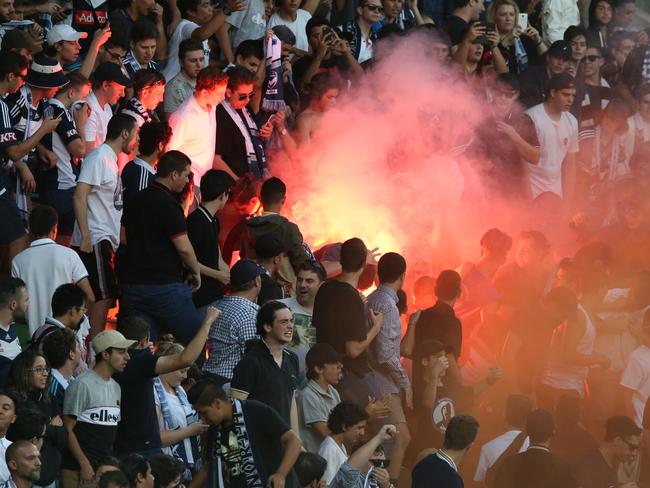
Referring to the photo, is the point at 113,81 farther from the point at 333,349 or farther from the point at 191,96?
the point at 333,349

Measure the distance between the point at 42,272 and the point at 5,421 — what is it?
2039 mm

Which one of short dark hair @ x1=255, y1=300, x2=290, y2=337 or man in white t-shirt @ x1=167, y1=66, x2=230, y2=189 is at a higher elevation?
short dark hair @ x1=255, y1=300, x2=290, y2=337

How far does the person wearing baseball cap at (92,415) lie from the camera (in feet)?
25.9

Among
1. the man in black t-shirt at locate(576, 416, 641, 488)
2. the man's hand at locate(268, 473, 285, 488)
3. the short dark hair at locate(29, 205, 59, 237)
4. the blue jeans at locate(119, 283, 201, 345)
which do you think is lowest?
the man in black t-shirt at locate(576, 416, 641, 488)

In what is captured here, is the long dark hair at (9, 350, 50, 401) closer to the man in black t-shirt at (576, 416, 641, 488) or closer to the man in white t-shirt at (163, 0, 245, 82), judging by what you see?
the man in black t-shirt at (576, 416, 641, 488)

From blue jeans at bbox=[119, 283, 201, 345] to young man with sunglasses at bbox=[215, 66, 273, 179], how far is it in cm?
208

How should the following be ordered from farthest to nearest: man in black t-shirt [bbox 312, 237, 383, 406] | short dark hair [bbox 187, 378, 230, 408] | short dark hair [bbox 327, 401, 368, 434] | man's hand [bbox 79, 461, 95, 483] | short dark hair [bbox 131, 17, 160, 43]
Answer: short dark hair [bbox 131, 17, 160, 43] < man in black t-shirt [bbox 312, 237, 383, 406] < short dark hair [bbox 327, 401, 368, 434] < man's hand [bbox 79, 461, 95, 483] < short dark hair [bbox 187, 378, 230, 408]

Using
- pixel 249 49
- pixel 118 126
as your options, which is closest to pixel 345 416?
pixel 118 126

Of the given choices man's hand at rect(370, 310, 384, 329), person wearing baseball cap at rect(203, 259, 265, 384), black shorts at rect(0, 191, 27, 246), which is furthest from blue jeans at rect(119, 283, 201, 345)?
man's hand at rect(370, 310, 384, 329)

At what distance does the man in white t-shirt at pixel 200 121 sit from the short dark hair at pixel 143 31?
2.24 feet

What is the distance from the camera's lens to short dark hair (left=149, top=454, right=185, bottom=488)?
741cm

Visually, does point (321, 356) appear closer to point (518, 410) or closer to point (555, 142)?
point (518, 410)

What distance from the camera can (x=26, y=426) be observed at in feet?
24.0

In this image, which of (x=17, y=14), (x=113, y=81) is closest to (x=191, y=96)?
(x=113, y=81)
